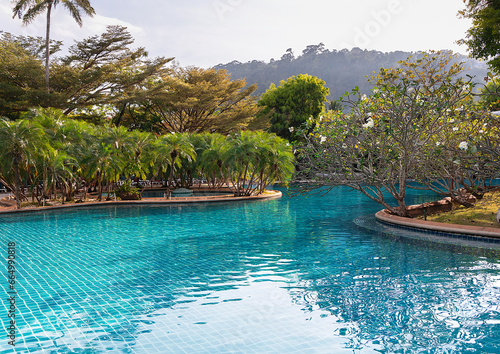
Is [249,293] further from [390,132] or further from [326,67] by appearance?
[326,67]

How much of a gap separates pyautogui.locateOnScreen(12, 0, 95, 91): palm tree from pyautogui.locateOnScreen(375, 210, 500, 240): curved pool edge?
107 feet

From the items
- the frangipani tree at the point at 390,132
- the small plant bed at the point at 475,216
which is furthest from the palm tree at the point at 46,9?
the small plant bed at the point at 475,216

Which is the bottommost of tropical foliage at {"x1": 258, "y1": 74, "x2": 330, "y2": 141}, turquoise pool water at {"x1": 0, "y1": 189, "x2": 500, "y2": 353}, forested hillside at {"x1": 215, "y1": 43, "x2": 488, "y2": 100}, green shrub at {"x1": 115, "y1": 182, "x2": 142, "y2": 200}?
turquoise pool water at {"x1": 0, "y1": 189, "x2": 500, "y2": 353}

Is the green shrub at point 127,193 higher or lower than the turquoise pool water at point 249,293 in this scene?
higher

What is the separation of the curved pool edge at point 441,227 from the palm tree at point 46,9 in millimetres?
32695

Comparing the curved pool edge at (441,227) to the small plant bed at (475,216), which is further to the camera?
the small plant bed at (475,216)

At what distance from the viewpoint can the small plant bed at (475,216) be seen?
39.7 feet

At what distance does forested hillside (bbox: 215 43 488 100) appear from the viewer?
407ft

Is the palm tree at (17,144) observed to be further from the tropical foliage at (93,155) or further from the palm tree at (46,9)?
the palm tree at (46,9)

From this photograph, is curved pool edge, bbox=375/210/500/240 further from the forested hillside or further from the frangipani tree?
the forested hillside

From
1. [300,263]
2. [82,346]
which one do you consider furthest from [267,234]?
[82,346]

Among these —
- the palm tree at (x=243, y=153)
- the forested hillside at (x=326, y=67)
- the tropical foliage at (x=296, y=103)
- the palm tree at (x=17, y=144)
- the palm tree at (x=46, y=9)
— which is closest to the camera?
the palm tree at (x=17, y=144)

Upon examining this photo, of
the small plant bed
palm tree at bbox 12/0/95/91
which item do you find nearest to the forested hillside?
palm tree at bbox 12/0/95/91

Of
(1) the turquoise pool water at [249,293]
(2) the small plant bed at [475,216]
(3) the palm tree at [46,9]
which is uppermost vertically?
(3) the palm tree at [46,9]
